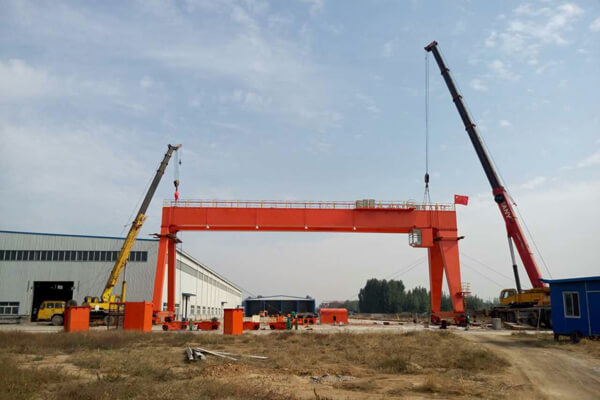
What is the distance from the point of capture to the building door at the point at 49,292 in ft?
129

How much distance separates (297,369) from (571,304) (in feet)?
43.5

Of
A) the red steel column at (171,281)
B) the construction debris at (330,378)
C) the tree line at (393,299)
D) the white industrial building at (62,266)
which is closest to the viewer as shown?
the construction debris at (330,378)

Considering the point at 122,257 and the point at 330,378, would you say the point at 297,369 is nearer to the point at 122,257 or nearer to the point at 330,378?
the point at 330,378

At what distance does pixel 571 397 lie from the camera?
939cm

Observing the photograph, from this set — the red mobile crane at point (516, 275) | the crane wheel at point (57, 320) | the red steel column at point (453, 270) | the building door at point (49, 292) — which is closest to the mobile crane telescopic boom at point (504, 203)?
the red mobile crane at point (516, 275)

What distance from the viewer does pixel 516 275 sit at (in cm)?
2964

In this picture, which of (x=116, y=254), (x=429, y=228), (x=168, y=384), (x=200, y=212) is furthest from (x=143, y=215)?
(x=168, y=384)

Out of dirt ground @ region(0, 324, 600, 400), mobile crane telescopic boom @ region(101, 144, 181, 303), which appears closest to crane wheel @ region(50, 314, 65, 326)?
mobile crane telescopic boom @ region(101, 144, 181, 303)

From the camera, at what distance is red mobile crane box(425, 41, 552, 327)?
2806 cm

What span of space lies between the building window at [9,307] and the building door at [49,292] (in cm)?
122

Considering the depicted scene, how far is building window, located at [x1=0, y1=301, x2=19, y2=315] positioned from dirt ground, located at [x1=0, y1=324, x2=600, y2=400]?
24440 mm

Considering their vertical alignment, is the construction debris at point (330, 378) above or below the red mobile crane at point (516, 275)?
below

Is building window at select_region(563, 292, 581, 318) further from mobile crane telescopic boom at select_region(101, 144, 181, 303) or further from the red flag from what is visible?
mobile crane telescopic boom at select_region(101, 144, 181, 303)

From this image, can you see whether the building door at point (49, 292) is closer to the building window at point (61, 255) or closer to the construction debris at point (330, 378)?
the building window at point (61, 255)
